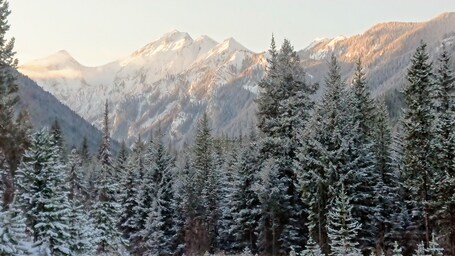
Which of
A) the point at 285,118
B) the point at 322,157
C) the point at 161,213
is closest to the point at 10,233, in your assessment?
the point at 322,157

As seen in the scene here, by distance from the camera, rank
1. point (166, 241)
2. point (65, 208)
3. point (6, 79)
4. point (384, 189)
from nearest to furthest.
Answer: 1. point (65, 208)
2. point (6, 79)
3. point (384, 189)
4. point (166, 241)

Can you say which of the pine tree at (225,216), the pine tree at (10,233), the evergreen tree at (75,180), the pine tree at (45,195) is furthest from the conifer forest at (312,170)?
the evergreen tree at (75,180)

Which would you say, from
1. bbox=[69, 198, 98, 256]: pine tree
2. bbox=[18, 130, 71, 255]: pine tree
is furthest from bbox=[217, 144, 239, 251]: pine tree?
bbox=[18, 130, 71, 255]: pine tree

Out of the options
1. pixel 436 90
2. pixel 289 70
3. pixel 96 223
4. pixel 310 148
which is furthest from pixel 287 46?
pixel 96 223

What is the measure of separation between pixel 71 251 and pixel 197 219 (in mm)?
25972

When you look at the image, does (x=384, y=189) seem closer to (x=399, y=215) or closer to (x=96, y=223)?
(x=399, y=215)

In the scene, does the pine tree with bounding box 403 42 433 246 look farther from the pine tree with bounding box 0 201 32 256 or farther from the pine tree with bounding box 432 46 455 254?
the pine tree with bounding box 0 201 32 256

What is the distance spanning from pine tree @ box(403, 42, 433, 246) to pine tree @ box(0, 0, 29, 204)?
22.8 m

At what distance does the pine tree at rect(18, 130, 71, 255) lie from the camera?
24281 mm

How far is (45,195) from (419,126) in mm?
20995

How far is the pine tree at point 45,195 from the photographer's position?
2428 centimetres

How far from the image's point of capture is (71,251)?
1003 inches

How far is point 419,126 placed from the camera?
30.4 m

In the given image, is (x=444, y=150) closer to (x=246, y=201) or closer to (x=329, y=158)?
(x=329, y=158)
